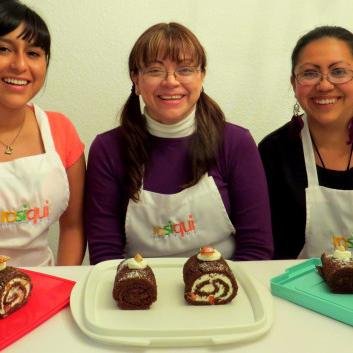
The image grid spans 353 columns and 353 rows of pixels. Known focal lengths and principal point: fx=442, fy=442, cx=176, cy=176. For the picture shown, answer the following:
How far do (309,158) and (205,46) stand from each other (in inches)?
27.0

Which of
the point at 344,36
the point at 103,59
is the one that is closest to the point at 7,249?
the point at 103,59

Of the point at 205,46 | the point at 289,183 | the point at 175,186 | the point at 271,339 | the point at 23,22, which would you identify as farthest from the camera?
the point at 205,46

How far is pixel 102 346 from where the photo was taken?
2.30ft

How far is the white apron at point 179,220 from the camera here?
1.21 m

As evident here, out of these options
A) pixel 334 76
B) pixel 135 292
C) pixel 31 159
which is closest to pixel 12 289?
pixel 135 292

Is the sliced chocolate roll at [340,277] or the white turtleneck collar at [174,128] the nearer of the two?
the sliced chocolate roll at [340,277]

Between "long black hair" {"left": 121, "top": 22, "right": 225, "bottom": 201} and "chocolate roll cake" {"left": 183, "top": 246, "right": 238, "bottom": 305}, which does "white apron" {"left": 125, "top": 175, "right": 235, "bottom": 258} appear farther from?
"chocolate roll cake" {"left": 183, "top": 246, "right": 238, "bottom": 305}

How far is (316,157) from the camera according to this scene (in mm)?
1370

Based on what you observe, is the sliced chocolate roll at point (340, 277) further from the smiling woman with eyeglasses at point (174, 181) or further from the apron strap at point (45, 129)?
the apron strap at point (45, 129)

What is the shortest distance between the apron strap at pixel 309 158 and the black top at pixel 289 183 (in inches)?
0.5

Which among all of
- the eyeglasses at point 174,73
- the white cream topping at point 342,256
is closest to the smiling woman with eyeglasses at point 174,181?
the eyeglasses at point 174,73

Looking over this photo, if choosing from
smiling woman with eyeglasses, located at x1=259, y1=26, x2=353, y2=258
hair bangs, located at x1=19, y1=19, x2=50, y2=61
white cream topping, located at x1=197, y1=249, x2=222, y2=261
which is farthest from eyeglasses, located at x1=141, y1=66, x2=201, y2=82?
white cream topping, located at x1=197, y1=249, x2=222, y2=261

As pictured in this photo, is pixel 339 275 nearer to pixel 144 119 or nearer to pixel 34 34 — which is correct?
pixel 144 119

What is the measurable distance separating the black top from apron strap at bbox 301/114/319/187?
12 mm
